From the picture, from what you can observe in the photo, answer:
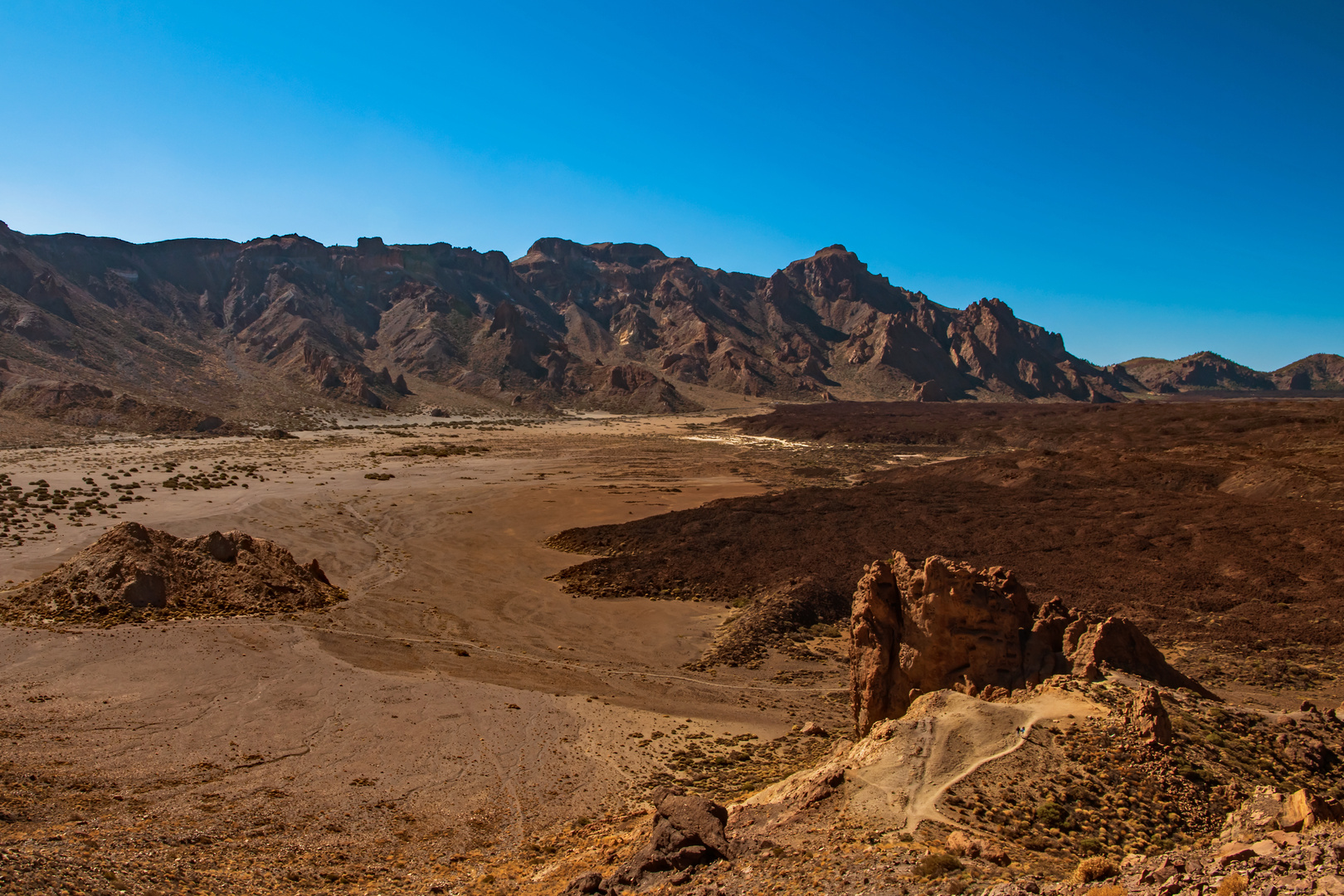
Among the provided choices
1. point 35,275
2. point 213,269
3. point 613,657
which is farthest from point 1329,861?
point 213,269

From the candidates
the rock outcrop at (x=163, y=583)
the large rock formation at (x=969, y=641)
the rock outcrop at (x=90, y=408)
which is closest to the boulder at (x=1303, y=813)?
the large rock formation at (x=969, y=641)

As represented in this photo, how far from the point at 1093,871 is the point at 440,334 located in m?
143

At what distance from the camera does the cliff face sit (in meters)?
101

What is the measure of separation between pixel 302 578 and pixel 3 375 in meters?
77.6

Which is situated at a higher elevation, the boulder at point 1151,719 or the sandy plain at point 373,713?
the boulder at point 1151,719

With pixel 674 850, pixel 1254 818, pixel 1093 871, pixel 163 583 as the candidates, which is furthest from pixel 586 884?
pixel 163 583

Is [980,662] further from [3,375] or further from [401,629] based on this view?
[3,375]

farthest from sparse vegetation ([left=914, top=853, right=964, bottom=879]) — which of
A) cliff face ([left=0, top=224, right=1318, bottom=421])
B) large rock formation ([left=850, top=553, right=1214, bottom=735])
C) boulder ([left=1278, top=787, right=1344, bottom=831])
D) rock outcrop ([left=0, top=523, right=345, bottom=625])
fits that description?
cliff face ([left=0, top=224, right=1318, bottom=421])

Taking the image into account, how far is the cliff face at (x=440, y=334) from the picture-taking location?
101 metres

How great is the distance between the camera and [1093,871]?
6121mm

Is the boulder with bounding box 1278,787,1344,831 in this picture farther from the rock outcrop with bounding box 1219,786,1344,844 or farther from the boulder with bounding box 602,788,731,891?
the boulder with bounding box 602,788,731,891

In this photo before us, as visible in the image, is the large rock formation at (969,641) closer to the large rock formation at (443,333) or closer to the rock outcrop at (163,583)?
the rock outcrop at (163,583)

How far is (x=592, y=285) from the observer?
198m

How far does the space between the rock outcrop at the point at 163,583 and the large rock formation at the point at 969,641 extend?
1551cm
